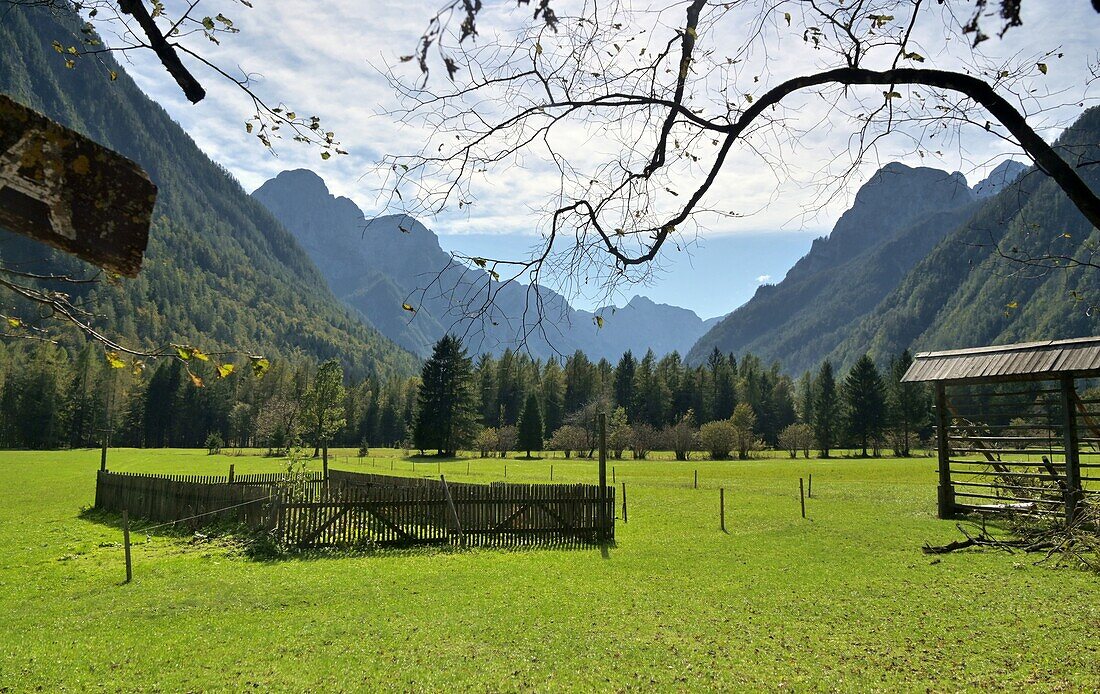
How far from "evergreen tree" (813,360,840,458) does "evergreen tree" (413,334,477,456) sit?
45.7 m

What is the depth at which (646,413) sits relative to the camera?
10325cm

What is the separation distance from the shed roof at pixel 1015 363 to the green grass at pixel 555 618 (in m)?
5.15

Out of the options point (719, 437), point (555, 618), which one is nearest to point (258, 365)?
point (555, 618)

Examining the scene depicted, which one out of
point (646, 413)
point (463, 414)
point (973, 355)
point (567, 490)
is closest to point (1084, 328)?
point (646, 413)

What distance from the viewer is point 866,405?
84.2m

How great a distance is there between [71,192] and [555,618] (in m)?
9.86

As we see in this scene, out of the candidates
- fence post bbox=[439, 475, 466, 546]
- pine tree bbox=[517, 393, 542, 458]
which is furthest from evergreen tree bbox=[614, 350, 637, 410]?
fence post bbox=[439, 475, 466, 546]

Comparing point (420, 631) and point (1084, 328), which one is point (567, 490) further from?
point (1084, 328)

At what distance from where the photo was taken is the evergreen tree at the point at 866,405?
8369cm

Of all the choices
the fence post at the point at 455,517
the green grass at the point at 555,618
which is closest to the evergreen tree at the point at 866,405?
the green grass at the point at 555,618

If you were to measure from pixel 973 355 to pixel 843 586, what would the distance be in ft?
39.0

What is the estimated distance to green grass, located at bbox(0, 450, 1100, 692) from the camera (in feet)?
25.0

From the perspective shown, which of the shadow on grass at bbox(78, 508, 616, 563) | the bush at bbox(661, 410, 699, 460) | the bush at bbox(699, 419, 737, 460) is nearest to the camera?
A: the shadow on grass at bbox(78, 508, 616, 563)

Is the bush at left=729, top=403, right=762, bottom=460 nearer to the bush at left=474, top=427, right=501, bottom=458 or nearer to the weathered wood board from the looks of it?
the bush at left=474, top=427, right=501, bottom=458
